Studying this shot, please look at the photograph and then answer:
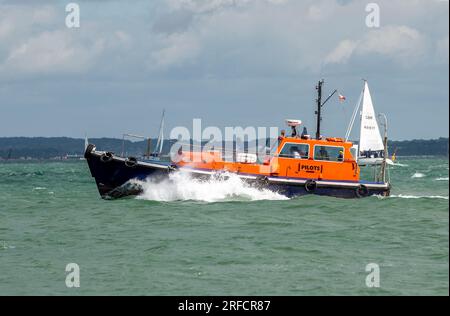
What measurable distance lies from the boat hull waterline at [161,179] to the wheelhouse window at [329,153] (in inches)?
34.1

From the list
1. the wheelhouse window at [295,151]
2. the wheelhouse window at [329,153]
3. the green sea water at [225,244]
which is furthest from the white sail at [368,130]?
the wheelhouse window at [295,151]

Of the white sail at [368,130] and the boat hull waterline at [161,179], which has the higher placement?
the white sail at [368,130]

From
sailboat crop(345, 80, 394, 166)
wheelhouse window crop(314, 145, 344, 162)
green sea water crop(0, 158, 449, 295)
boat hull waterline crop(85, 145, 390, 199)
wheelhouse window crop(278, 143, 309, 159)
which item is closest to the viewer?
green sea water crop(0, 158, 449, 295)

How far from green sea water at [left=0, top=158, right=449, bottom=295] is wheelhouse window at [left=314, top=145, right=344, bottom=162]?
163 centimetres

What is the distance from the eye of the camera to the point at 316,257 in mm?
19875

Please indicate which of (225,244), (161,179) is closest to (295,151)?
(161,179)

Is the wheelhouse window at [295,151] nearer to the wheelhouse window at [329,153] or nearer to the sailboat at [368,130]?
the wheelhouse window at [329,153]

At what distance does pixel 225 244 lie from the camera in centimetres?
2181

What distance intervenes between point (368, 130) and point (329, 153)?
3790 centimetres

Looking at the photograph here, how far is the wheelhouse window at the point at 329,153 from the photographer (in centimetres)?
3156

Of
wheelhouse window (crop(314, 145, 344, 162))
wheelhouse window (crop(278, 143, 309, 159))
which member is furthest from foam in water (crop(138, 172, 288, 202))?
wheelhouse window (crop(314, 145, 344, 162))

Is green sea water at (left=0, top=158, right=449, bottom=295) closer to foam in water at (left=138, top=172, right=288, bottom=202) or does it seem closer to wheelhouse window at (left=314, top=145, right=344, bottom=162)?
foam in water at (left=138, top=172, right=288, bottom=202)

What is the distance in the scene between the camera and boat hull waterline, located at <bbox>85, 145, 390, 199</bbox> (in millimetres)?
31125
